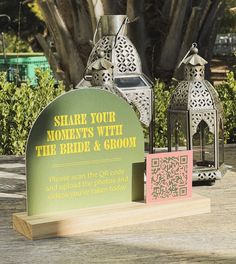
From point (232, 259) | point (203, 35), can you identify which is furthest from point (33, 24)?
point (232, 259)

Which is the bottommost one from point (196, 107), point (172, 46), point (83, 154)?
point (83, 154)

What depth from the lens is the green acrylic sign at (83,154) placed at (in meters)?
3.88

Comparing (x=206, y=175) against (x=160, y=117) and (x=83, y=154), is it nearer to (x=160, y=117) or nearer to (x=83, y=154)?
(x=83, y=154)

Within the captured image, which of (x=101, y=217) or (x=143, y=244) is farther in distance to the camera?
(x=101, y=217)

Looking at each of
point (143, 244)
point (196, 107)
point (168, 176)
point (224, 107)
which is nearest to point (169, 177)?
point (168, 176)

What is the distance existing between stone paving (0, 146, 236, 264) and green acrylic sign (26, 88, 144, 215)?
0.22 metres

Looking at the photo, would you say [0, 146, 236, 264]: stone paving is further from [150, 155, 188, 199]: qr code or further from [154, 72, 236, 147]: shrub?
[154, 72, 236, 147]: shrub

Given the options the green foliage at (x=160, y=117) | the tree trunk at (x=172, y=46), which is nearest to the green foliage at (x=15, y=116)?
the green foliage at (x=160, y=117)

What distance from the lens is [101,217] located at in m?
3.96

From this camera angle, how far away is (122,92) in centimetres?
476

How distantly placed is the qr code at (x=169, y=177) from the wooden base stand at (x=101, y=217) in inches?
2.3

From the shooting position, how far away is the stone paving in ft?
11.2

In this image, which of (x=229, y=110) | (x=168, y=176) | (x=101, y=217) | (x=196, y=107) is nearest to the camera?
(x=101, y=217)

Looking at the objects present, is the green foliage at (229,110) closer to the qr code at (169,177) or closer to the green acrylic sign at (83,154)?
the qr code at (169,177)
